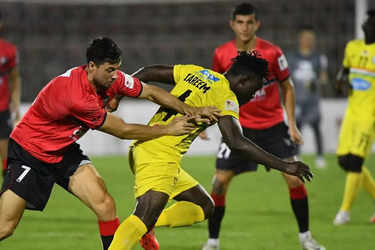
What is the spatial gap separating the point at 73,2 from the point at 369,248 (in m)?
15.4

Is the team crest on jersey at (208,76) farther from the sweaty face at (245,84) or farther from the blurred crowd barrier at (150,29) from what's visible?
the blurred crowd barrier at (150,29)

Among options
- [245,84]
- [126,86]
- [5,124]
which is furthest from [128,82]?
[5,124]

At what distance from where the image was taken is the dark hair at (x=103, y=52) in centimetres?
→ 579

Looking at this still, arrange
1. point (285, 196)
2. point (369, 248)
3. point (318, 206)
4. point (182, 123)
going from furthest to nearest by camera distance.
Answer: point (285, 196) → point (318, 206) → point (369, 248) → point (182, 123)

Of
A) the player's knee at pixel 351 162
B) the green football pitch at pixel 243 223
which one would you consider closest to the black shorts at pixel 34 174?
the green football pitch at pixel 243 223

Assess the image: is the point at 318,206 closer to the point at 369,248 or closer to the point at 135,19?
the point at 369,248

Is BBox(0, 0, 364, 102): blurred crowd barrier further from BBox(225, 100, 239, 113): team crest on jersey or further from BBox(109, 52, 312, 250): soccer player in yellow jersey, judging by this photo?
BBox(225, 100, 239, 113): team crest on jersey

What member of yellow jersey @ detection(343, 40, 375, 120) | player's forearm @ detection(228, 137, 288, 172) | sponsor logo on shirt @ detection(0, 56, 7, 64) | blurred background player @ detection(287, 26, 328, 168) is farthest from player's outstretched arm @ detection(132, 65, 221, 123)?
blurred background player @ detection(287, 26, 328, 168)

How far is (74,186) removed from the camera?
6.19 m

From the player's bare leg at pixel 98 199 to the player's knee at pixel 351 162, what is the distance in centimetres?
371

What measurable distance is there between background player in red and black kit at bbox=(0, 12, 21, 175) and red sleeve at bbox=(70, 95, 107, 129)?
5.14 m

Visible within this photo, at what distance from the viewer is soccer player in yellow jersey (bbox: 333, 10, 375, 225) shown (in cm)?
903

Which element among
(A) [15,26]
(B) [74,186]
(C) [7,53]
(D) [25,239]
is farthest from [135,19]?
(B) [74,186]

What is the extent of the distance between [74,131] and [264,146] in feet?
7.62
